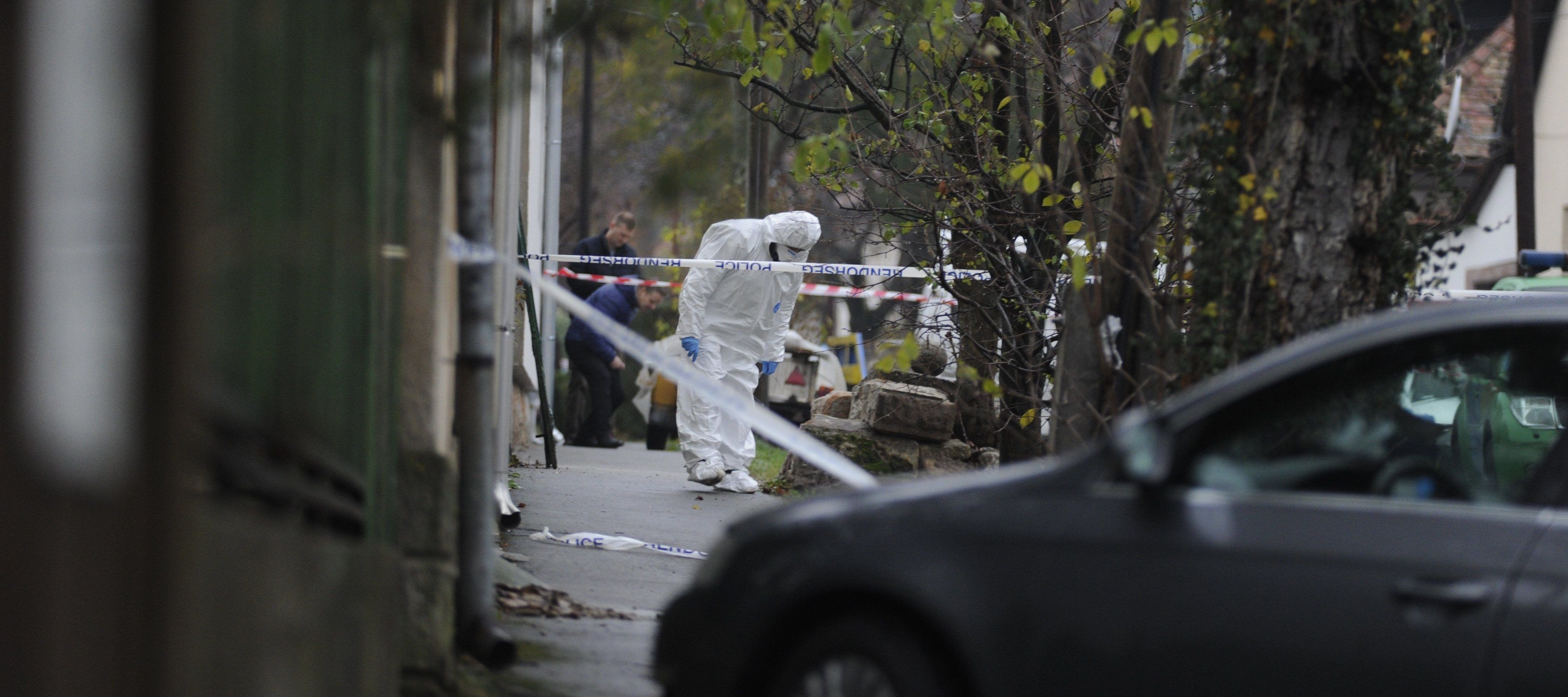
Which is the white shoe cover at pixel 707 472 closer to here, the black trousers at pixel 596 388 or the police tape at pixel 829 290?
the police tape at pixel 829 290

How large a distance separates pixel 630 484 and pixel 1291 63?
7.04 meters

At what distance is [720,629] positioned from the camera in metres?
3.76

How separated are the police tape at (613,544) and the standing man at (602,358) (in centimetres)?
618

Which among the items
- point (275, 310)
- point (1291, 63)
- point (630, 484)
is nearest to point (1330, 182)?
point (1291, 63)

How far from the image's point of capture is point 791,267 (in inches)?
426

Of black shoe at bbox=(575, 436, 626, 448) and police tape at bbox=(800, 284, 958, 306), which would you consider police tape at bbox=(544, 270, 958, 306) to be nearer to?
police tape at bbox=(800, 284, 958, 306)

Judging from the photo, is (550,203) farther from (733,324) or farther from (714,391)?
(714,391)

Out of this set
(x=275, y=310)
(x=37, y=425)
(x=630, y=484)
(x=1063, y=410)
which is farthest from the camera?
(x=630, y=484)

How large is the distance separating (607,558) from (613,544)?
0.29m

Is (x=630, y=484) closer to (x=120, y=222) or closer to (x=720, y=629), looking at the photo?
(x=720, y=629)

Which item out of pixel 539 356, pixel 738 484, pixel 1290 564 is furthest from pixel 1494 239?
pixel 1290 564

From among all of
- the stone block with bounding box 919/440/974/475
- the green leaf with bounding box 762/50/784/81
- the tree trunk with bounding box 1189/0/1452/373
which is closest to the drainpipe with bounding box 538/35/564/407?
the stone block with bounding box 919/440/974/475

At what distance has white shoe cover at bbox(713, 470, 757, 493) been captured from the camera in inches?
424

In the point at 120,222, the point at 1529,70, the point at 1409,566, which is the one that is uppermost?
the point at 1529,70
